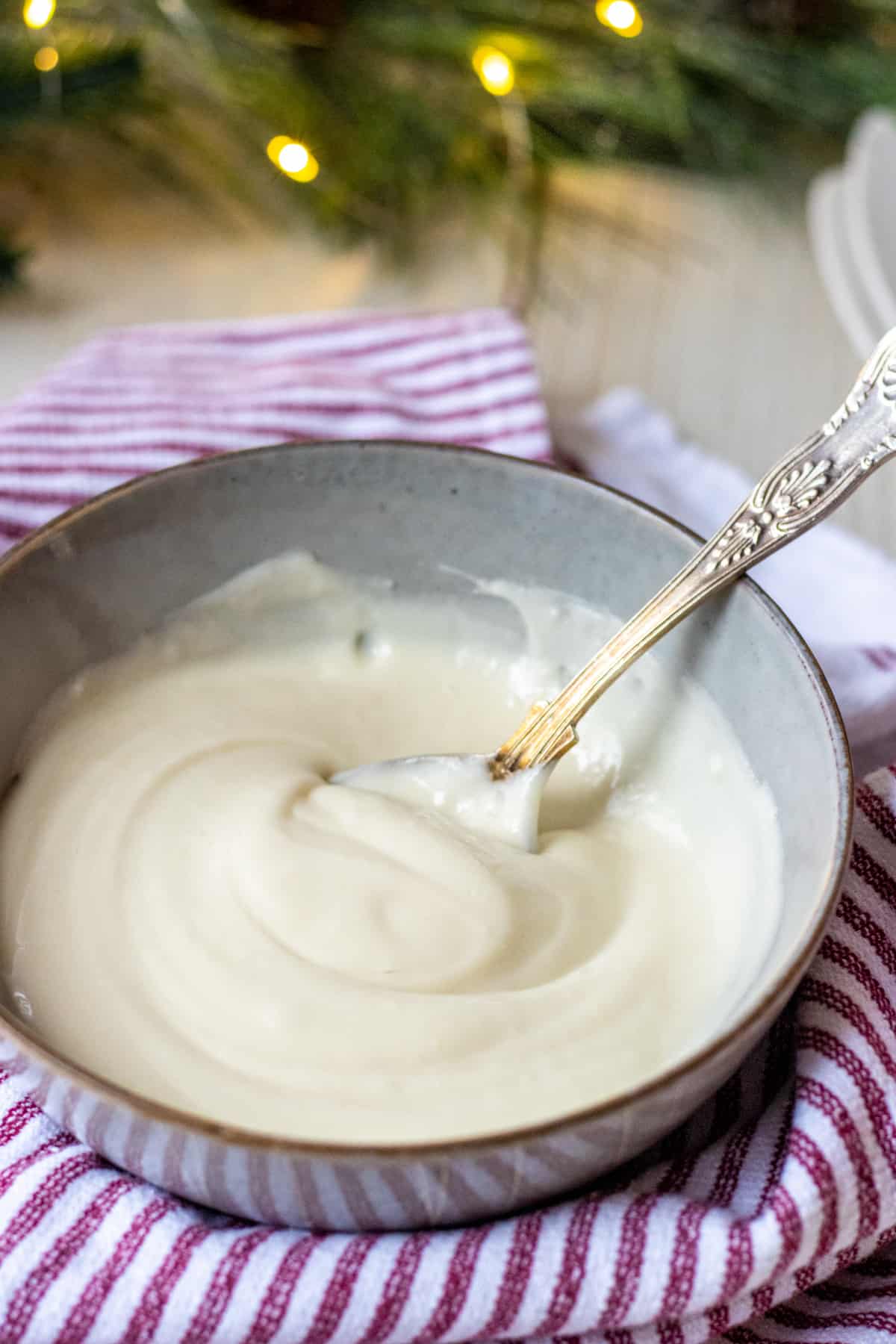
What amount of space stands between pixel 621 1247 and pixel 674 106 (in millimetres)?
1356

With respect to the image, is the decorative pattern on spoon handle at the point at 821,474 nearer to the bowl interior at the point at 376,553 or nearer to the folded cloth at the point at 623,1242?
A: the bowl interior at the point at 376,553

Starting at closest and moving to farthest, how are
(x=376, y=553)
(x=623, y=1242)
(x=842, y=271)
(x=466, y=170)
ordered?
(x=623, y=1242) → (x=376, y=553) → (x=842, y=271) → (x=466, y=170)

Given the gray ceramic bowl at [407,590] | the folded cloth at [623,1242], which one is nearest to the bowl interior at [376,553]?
the gray ceramic bowl at [407,590]

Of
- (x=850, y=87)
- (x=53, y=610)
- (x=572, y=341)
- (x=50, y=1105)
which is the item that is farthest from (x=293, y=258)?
(x=50, y=1105)

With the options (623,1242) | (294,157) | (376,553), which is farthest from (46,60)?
(623,1242)

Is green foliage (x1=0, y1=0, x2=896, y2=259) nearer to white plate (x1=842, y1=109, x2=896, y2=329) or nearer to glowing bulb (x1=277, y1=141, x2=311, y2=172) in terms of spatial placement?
glowing bulb (x1=277, y1=141, x2=311, y2=172)

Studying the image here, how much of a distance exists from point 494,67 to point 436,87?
0.14m

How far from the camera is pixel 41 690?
1044 mm

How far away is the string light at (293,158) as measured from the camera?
66.0 inches

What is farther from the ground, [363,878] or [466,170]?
[466,170]

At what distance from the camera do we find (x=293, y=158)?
1680mm

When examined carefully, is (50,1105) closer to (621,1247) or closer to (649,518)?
(621,1247)

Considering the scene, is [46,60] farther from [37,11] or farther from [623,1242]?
[623,1242]

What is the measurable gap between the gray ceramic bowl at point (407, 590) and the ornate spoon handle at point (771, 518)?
0.10 feet
